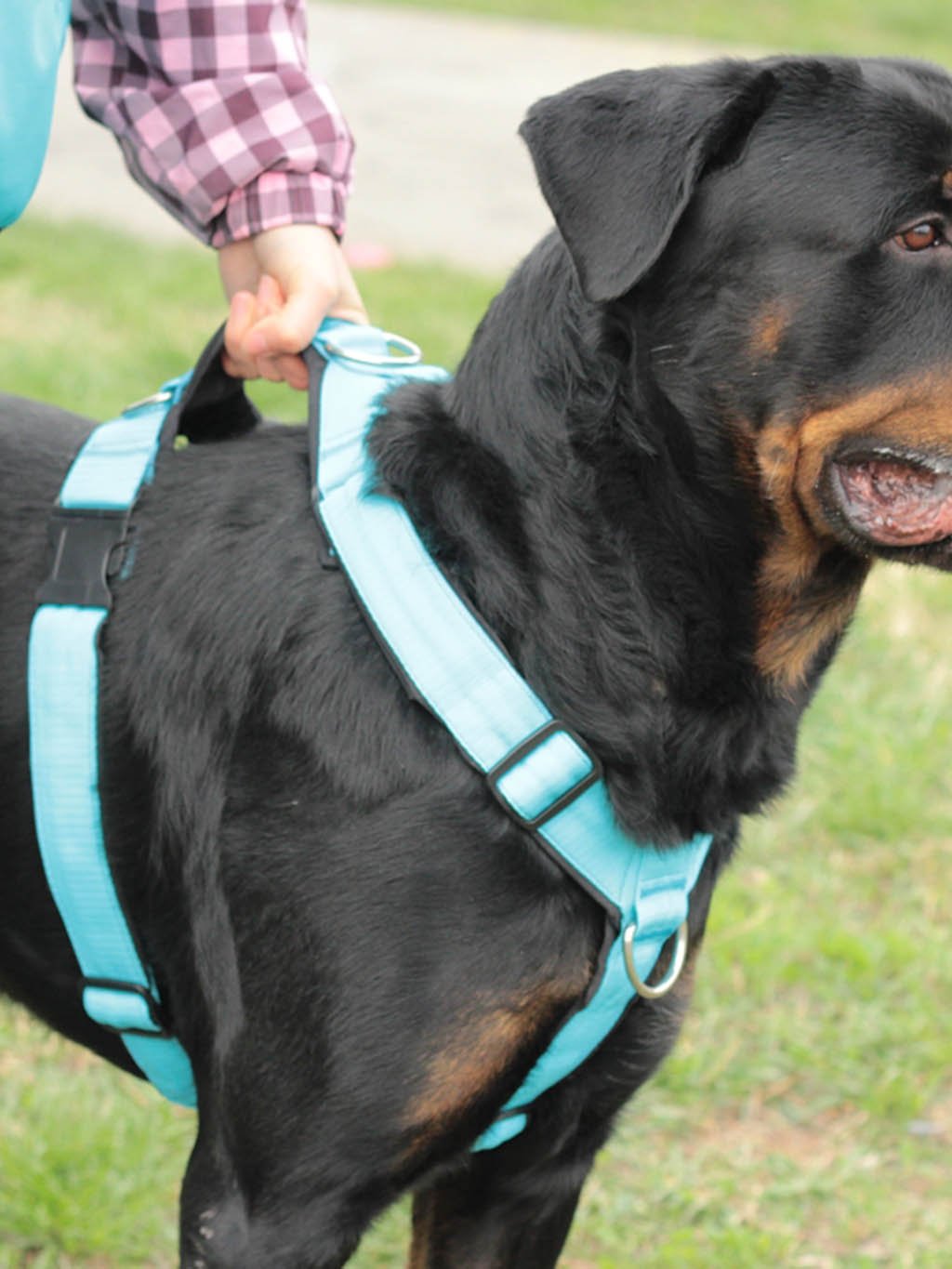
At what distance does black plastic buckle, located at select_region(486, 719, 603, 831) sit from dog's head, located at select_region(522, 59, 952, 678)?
1.39ft

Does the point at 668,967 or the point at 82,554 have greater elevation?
the point at 82,554

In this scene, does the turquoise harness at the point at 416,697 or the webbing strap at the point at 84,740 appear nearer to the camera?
the turquoise harness at the point at 416,697

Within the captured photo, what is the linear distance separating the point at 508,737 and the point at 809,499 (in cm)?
51

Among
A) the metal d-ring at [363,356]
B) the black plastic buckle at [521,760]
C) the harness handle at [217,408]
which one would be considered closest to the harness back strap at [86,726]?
the harness handle at [217,408]

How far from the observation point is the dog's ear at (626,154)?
7.07ft

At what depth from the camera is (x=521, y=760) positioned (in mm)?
2160

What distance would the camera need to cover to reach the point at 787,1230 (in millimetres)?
3150

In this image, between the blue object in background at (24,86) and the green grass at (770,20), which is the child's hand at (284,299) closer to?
the blue object in background at (24,86)

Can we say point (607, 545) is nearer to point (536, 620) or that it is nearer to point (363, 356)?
point (536, 620)

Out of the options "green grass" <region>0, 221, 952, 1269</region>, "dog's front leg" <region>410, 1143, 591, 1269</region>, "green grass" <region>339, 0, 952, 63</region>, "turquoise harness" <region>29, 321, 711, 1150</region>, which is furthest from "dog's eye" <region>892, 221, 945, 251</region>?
"green grass" <region>339, 0, 952, 63</region>

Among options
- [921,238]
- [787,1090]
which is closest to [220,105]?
[921,238]

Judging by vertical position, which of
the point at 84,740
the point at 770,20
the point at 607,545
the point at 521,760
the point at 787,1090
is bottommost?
the point at 770,20

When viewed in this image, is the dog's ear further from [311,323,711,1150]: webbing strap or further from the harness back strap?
the harness back strap

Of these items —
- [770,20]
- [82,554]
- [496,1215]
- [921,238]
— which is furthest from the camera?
[770,20]
